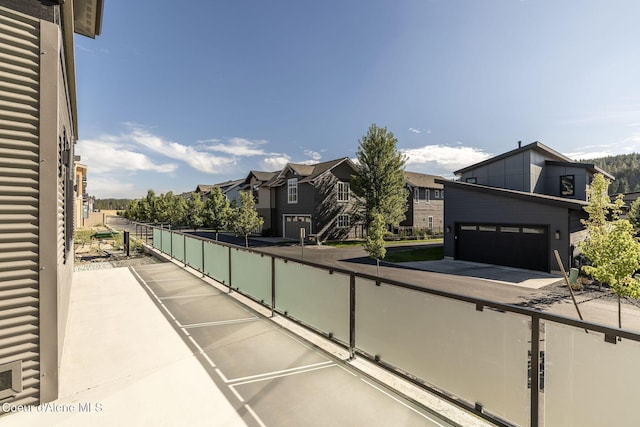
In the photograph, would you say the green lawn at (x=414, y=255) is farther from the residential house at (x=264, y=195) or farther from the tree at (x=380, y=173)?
the residential house at (x=264, y=195)

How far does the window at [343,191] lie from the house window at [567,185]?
1953 centimetres

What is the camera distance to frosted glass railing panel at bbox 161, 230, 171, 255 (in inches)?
614

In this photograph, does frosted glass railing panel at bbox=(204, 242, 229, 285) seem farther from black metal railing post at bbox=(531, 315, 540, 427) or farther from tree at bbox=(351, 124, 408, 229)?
tree at bbox=(351, 124, 408, 229)

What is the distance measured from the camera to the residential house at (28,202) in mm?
3492

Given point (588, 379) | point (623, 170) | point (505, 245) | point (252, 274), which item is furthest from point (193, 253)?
point (623, 170)

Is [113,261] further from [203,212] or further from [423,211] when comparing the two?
[423,211]

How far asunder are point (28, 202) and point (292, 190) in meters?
32.6

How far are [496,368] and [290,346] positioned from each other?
11.1 ft

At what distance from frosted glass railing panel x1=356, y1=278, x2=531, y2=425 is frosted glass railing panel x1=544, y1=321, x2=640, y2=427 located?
21cm

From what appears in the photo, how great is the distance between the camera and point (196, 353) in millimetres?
5113

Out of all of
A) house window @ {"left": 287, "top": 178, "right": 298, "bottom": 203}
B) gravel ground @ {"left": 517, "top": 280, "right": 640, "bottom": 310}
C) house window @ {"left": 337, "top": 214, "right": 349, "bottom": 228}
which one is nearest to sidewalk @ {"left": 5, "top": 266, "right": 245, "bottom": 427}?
gravel ground @ {"left": 517, "top": 280, "right": 640, "bottom": 310}

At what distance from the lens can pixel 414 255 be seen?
77.0 feet

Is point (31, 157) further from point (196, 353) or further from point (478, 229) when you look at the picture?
point (478, 229)

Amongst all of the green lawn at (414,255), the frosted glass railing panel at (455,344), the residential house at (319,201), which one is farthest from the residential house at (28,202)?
the residential house at (319,201)
